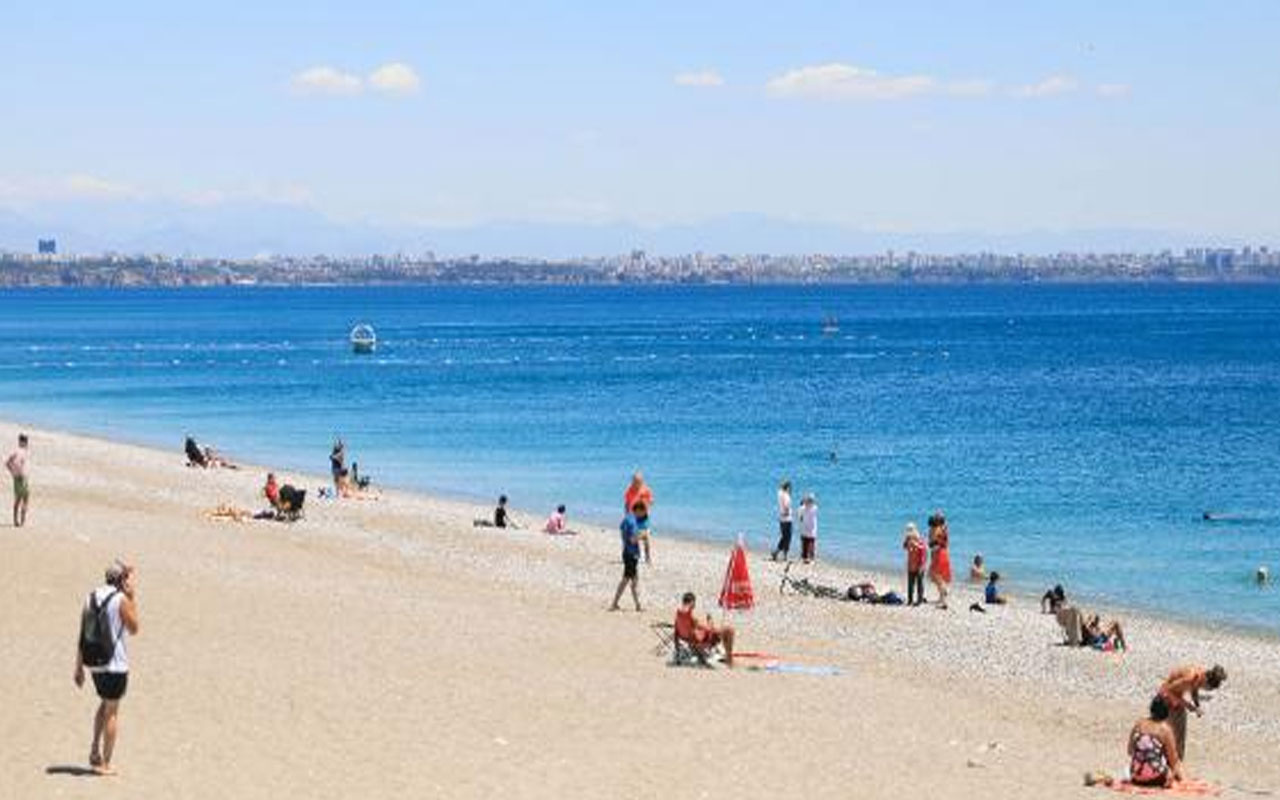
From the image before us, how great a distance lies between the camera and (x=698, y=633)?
21469 millimetres

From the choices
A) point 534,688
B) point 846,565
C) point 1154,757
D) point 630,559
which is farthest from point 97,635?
point 846,565

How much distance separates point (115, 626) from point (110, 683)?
458 mm

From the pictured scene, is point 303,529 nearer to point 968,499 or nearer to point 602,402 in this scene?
point 968,499

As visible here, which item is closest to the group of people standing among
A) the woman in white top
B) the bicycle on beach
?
the woman in white top

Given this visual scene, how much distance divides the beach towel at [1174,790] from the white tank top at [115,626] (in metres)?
8.35

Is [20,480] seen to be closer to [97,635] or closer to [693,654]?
[693,654]

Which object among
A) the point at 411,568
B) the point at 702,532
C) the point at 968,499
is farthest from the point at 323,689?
the point at 968,499

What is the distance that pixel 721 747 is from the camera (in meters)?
17.5

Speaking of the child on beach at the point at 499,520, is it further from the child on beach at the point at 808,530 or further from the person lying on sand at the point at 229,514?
the child on beach at the point at 808,530

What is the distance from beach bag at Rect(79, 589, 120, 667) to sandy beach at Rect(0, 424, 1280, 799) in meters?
1.00

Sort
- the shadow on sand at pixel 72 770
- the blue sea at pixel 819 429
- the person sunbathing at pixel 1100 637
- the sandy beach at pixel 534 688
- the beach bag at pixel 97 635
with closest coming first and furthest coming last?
the beach bag at pixel 97 635 < the shadow on sand at pixel 72 770 < the sandy beach at pixel 534 688 < the person sunbathing at pixel 1100 637 < the blue sea at pixel 819 429

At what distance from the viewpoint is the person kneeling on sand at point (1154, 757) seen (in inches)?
655

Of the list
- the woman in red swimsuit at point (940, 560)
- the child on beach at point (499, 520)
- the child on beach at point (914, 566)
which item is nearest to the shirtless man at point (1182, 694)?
the child on beach at point (914, 566)

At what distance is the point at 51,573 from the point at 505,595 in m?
6.07
